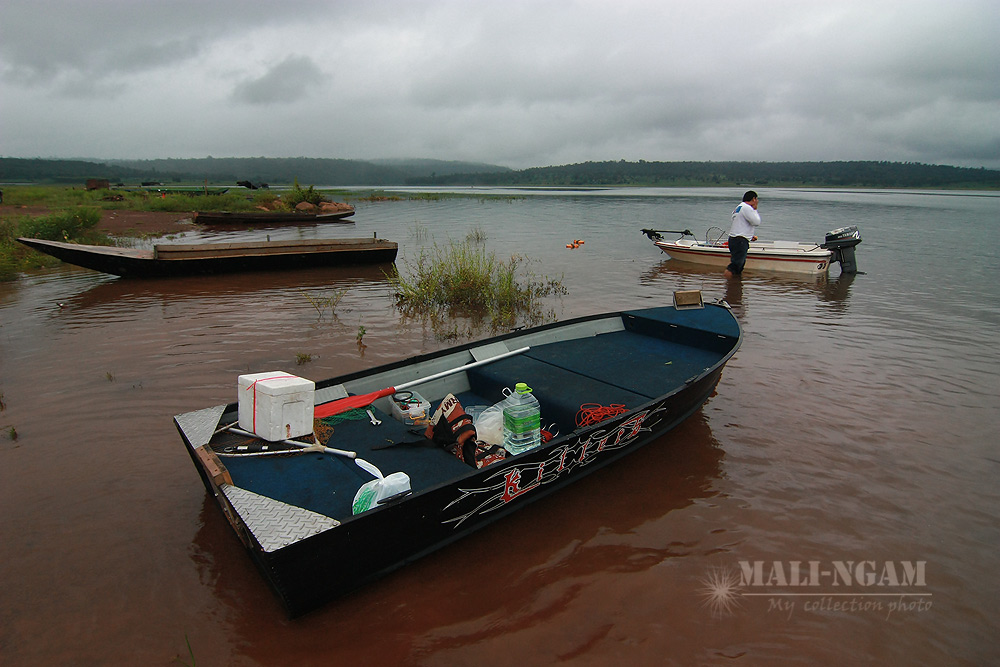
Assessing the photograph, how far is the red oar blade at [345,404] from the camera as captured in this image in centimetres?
439

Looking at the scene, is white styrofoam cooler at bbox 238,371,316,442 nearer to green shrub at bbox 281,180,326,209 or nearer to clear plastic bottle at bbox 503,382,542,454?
clear plastic bottle at bbox 503,382,542,454

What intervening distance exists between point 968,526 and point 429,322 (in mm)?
8145

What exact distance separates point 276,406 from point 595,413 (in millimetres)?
2777

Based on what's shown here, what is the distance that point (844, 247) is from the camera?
52.2ft

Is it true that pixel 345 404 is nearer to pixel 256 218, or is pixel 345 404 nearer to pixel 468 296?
pixel 468 296

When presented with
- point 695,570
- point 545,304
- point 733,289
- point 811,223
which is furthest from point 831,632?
point 811,223

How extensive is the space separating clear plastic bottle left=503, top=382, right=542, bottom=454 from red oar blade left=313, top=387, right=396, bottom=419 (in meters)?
1.19

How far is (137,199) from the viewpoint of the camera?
3862 cm

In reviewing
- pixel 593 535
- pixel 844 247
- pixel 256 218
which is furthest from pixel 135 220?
pixel 844 247

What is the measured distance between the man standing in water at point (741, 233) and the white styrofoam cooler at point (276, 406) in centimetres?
1385

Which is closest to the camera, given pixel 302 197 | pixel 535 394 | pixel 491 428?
pixel 491 428

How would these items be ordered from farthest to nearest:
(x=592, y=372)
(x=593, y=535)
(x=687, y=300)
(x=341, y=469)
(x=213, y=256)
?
1. (x=213, y=256)
2. (x=687, y=300)
3. (x=592, y=372)
4. (x=593, y=535)
5. (x=341, y=469)

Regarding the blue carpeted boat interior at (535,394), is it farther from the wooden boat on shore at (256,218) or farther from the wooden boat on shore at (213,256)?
the wooden boat on shore at (256,218)

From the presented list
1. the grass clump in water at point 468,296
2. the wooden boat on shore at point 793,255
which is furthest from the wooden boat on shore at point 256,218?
the wooden boat on shore at point 793,255
